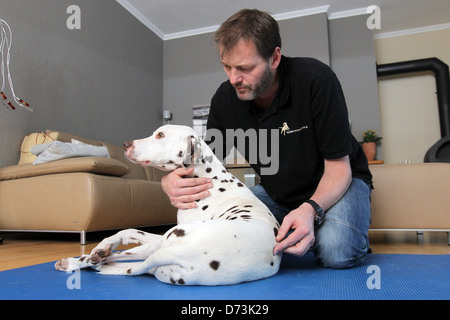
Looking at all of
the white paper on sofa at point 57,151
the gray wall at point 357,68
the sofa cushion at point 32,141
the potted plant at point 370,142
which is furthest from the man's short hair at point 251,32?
the gray wall at point 357,68

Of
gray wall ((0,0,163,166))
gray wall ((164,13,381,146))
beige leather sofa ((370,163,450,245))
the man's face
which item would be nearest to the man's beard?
the man's face

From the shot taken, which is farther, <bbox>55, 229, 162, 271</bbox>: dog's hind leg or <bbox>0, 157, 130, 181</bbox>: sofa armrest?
<bbox>0, 157, 130, 181</bbox>: sofa armrest

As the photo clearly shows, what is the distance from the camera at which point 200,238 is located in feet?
4.58

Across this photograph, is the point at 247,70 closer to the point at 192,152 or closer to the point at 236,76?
the point at 236,76

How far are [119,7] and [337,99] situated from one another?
5.95 meters

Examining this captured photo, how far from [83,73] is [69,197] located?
111 inches

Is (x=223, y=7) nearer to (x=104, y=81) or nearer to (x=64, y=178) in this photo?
(x=104, y=81)

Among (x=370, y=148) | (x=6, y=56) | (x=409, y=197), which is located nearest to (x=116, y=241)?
(x=409, y=197)

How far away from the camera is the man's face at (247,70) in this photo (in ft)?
6.08

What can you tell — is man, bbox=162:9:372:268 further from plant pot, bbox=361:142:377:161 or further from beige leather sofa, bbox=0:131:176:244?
plant pot, bbox=361:142:377:161

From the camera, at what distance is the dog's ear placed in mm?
1866

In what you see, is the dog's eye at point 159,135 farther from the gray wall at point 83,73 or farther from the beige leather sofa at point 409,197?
the gray wall at point 83,73

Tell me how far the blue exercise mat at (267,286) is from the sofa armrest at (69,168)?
66.5 inches
